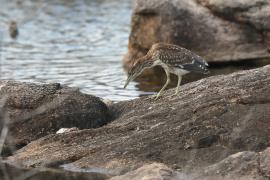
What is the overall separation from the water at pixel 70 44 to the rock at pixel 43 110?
3.17m

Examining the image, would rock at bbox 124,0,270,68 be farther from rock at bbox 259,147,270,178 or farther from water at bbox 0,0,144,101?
rock at bbox 259,147,270,178

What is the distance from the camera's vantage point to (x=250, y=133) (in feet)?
31.9

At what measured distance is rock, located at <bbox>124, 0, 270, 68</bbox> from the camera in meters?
16.9


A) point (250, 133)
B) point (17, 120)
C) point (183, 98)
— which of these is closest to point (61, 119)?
point (17, 120)

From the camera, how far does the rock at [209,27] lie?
1688cm

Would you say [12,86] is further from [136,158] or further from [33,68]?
[33,68]

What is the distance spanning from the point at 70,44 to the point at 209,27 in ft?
15.9

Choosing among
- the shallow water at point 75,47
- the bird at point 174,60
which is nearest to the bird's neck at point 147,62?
the bird at point 174,60

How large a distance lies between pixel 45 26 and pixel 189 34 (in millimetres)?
7243

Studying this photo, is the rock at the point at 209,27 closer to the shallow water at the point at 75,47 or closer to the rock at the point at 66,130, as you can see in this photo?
the shallow water at the point at 75,47

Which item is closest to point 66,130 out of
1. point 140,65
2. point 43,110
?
point 43,110

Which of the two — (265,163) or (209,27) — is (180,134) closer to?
(265,163)

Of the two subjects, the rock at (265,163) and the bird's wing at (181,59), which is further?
the bird's wing at (181,59)

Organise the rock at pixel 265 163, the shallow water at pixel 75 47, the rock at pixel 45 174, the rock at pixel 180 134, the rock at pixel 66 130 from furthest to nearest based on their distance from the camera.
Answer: the shallow water at pixel 75 47 → the rock at pixel 66 130 → the rock at pixel 45 174 → the rock at pixel 180 134 → the rock at pixel 265 163
